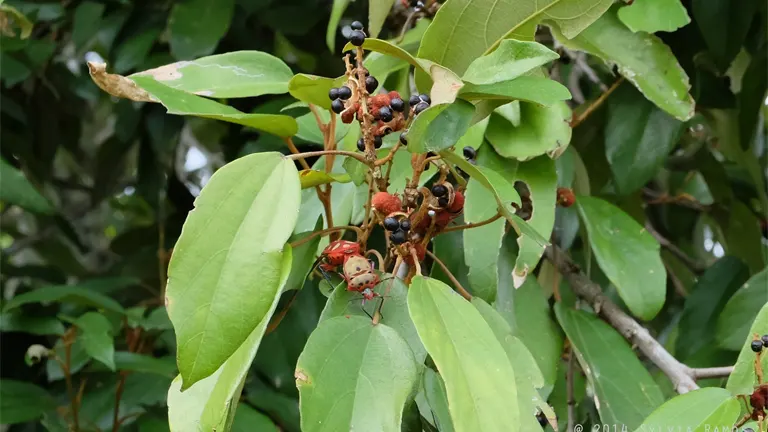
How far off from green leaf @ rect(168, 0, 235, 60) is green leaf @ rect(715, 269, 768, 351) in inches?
27.8

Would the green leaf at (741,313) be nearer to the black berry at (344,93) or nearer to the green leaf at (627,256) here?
the green leaf at (627,256)

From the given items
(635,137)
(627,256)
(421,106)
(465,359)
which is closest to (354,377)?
(465,359)

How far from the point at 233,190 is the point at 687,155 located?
1.05 m

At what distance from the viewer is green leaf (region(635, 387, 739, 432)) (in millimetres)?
467

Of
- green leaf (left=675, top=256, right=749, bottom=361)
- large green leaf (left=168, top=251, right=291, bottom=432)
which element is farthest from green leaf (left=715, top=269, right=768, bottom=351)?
large green leaf (left=168, top=251, right=291, bottom=432)

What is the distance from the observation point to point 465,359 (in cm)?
40

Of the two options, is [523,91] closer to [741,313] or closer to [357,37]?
[357,37]

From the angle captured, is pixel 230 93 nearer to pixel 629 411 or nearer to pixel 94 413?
pixel 629 411

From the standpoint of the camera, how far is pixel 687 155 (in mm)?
1235

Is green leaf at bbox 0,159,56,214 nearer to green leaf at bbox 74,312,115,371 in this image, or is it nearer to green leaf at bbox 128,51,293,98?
green leaf at bbox 74,312,115,371

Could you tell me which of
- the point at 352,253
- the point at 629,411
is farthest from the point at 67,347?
the point at 629,411

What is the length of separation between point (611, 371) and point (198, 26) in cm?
68

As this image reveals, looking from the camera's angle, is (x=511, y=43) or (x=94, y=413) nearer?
(x=511, y=43)

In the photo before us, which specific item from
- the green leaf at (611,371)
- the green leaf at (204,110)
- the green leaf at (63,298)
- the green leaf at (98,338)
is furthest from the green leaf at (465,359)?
the green leaf at (63,298)
